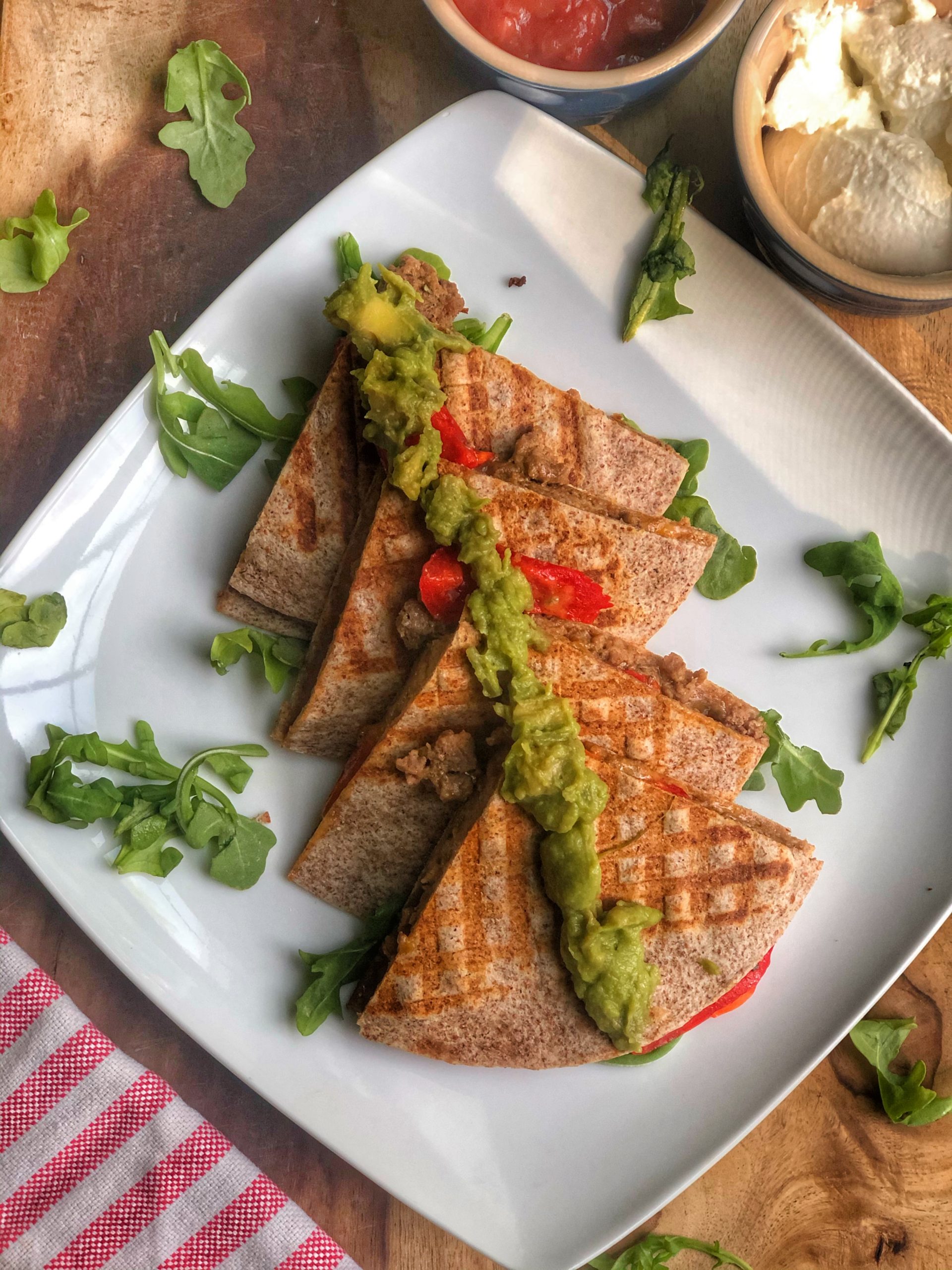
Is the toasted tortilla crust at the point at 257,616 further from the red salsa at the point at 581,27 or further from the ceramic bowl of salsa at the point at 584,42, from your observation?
the red salsa at the point at 581,27

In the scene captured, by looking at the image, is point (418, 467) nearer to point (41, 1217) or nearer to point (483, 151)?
point (483, 151)

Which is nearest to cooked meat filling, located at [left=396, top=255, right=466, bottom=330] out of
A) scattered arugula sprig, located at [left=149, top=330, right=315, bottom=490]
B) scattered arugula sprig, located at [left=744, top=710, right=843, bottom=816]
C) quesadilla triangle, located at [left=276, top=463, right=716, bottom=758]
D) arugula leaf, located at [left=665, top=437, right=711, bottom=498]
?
scattered arugula sprig, located at [left=149, top=330, right=315, bottom=490]

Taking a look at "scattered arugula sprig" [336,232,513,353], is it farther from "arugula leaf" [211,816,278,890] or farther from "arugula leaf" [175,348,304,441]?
"arugula leaf" [211,816,278,890]

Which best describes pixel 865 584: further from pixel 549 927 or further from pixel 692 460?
pixel 549 927

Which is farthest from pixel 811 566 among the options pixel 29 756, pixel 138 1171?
pixel 138 1171

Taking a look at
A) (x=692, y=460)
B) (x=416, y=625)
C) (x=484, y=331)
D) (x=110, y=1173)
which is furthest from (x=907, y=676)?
(x=110, y=1173)

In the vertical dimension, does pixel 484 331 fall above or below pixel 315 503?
above
